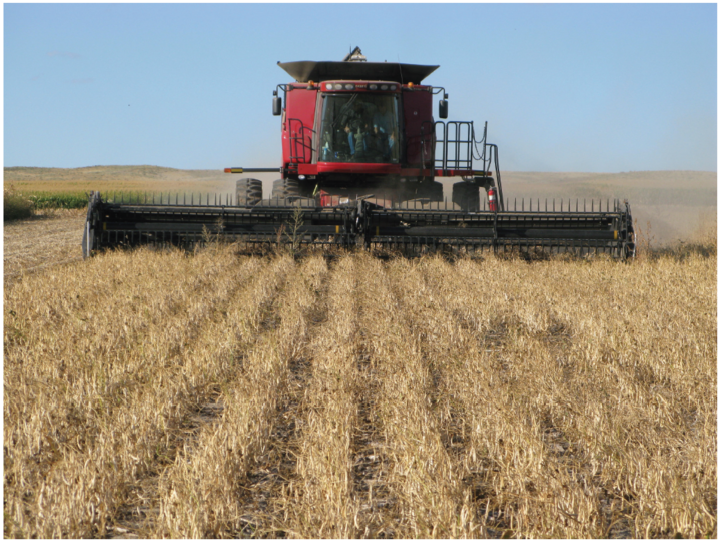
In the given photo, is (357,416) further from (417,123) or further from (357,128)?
(417,123)

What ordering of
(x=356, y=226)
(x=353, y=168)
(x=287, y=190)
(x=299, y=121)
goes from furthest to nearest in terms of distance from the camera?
(x=287, y=190) < (x=299, y=121) < (x=353, y=168) < (x=356, y=226)

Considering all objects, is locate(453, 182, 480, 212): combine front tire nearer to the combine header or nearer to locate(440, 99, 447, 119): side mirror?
the combine header

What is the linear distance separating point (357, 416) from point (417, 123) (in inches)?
335

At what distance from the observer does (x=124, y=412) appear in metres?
3.07

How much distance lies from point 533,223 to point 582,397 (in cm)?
607

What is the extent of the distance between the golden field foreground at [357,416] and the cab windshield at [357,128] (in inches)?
192

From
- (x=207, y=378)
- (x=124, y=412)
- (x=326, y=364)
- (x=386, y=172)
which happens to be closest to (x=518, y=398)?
(x=326, y=364)

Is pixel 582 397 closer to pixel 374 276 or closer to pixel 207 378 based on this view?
pixel 207 378

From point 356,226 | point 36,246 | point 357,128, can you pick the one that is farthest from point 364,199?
point 36,246

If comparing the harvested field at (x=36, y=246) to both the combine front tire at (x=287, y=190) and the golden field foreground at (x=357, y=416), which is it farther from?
the combine front tire at (x=287, y=190)

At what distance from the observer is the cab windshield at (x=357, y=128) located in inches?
412

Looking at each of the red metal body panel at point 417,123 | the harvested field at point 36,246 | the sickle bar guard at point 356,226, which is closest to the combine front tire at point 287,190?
the sickle bar guard at point 356,226

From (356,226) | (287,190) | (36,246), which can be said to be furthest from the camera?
(36,246)

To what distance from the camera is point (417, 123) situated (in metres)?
11.1
